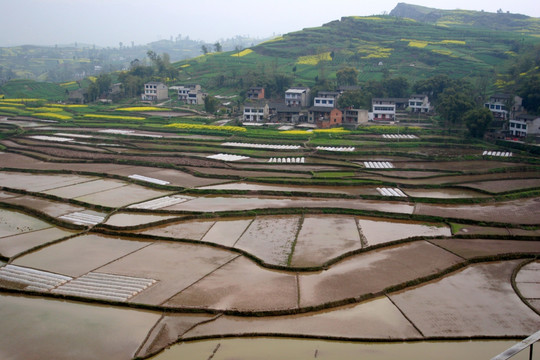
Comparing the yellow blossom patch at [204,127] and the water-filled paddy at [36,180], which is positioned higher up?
the yellow blossom patch at [204,127]

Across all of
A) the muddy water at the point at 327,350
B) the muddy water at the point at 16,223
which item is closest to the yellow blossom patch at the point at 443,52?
the muddy water at the point at 16,223

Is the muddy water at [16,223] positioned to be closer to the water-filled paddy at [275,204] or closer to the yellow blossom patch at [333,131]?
the water-filled paddy at [275,204]

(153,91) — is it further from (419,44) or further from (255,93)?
(419,44)

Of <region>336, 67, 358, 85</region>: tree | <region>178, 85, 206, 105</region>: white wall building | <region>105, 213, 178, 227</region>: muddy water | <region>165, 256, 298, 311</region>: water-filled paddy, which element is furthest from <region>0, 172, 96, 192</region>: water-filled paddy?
<region>336, 67, 358, 85</region>: tree

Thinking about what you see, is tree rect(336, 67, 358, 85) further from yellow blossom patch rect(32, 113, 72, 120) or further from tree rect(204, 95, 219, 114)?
yellow blossom patch rect(32, 113, 72, 120)

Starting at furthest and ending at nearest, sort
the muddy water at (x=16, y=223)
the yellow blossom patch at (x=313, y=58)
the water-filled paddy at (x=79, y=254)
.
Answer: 1. the yellow blossom patch at (x=313, y=58)
2. the muddy water at (x=16, y=223)
3. the water-filled paddy at (x=79, y=254)

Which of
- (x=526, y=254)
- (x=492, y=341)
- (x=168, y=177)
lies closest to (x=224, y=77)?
(x=168, y=177)

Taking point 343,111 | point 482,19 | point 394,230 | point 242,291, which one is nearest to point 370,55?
point 343,111

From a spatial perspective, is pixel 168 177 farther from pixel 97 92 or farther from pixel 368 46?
pixel 368 46
